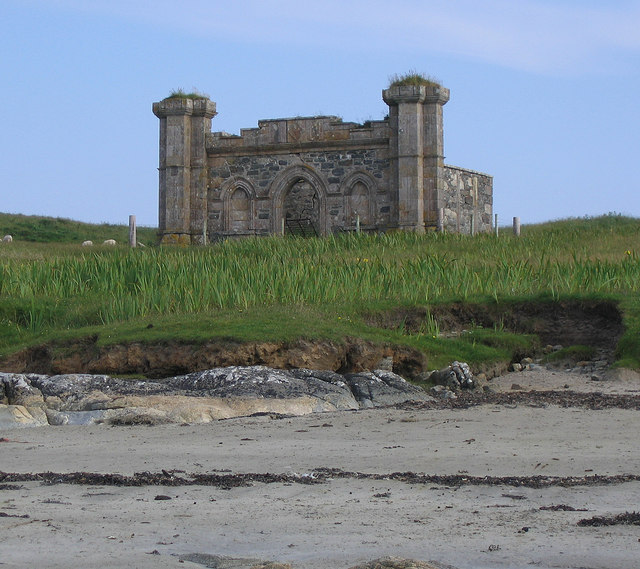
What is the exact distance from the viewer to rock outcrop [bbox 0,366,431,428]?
34.4 feet

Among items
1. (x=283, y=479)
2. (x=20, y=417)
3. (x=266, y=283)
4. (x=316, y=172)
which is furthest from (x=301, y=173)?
(x=283, y=479)

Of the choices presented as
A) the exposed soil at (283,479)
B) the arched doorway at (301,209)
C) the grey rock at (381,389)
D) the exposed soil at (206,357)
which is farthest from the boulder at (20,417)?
the arched doorway at (301,209)

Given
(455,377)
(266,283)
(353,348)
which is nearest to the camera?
(455,377)

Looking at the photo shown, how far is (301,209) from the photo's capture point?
35.6 m

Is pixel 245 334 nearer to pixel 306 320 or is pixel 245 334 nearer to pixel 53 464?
pixel 306 320

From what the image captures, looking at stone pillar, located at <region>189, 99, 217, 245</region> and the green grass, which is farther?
the green grass

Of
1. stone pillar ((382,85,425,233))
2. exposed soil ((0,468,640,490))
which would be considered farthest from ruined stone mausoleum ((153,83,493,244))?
exposed soil ((0,468,640,490))

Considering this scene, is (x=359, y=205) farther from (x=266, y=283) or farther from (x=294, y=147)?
(x=266, y=283)

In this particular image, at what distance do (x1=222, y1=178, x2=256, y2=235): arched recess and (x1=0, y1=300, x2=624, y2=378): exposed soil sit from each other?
679 inches

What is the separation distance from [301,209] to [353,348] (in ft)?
74.5

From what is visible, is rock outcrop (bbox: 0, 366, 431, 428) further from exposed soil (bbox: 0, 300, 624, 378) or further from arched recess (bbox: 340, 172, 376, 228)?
arched recess (bbox: 340, 172, 376, 228)

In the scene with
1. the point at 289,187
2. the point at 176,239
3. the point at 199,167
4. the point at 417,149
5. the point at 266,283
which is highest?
the point at 417,149

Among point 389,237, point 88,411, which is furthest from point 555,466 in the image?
point 389,237

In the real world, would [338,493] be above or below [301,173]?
below
